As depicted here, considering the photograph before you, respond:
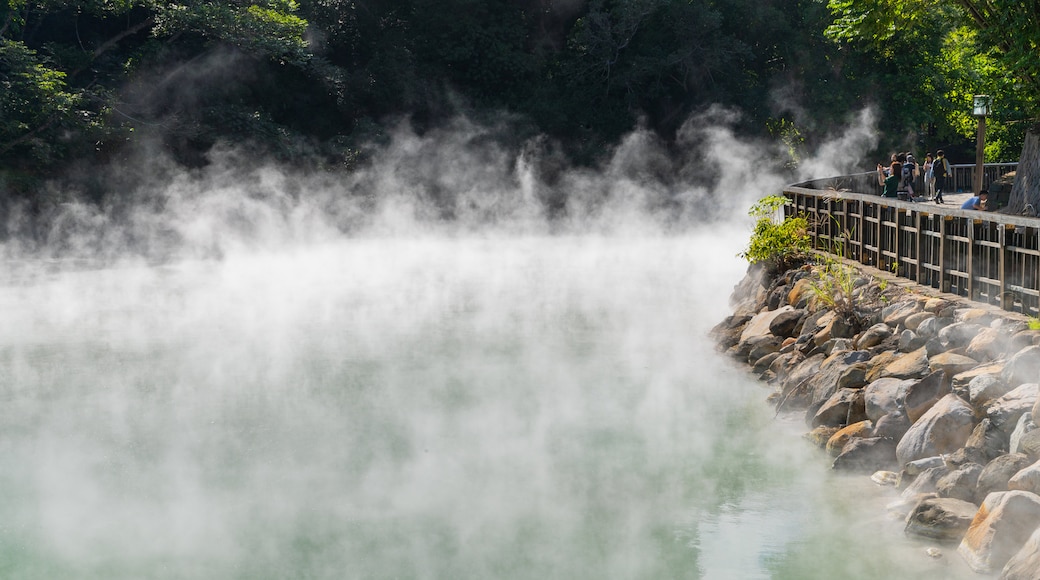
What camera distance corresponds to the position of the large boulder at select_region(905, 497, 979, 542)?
316 inches

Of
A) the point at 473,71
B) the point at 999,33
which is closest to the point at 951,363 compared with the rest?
the point at 999,33

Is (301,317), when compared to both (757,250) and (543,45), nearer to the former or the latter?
(757,250)

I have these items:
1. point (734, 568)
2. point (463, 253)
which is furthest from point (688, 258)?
point (734, 568)

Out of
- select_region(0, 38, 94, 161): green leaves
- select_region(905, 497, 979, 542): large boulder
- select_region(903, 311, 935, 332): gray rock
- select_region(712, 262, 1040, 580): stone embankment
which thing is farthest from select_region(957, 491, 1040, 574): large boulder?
select_region(0, 38, 94, 161): green leaves

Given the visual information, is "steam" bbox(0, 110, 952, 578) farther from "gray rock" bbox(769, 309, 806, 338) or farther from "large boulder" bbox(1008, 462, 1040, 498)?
"large boulder" bbox(1008, 462, 1040, 498)

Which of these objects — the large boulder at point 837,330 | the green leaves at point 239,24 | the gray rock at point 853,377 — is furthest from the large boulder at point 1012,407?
the green leaves at point 239,24

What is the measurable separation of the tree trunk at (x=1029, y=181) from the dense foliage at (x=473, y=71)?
14.0 meters

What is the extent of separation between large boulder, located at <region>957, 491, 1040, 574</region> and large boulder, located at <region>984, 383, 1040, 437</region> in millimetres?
1107

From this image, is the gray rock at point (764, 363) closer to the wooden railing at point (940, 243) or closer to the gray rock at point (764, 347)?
the gray rock at point (764, 347)

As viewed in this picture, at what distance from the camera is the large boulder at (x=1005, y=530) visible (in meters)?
7.34

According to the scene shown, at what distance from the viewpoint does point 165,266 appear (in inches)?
1072

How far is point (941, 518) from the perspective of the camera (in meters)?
8.12

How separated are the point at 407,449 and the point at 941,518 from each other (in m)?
5.16

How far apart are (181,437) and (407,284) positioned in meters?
12.5
